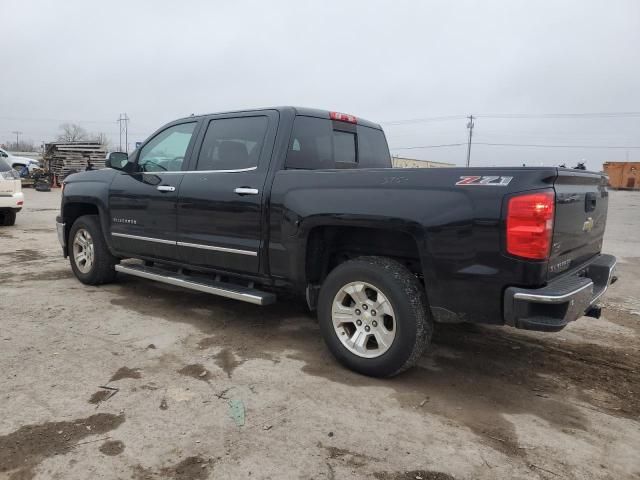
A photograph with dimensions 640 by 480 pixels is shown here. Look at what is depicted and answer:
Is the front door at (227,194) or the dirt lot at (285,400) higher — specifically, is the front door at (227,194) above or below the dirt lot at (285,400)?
above

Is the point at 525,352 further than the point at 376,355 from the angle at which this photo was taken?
Yes

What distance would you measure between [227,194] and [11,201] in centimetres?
920

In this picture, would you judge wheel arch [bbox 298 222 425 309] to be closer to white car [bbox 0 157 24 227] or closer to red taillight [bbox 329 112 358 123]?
red taillight [bbox 329 112 358 123]

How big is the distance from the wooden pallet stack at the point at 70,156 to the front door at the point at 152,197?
23719 mm

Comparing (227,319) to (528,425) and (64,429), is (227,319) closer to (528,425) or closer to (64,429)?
(64,429)

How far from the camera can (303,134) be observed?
4.34 m

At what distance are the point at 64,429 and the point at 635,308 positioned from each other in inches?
228

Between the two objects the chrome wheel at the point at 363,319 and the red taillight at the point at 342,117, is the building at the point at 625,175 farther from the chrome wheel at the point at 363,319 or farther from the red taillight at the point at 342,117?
the chrome wheel at the point at 363,319

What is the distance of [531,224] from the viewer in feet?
9.49

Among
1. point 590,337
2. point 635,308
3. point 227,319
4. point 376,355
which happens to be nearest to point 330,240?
point 376,355

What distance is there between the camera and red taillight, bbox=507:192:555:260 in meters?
2.88

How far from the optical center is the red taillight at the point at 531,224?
2.88 meters

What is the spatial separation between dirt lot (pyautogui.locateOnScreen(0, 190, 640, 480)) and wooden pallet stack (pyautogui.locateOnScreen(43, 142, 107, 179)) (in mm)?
24196

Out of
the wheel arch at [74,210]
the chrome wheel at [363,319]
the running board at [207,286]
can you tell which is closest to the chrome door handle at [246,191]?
the running board at [207,286]
